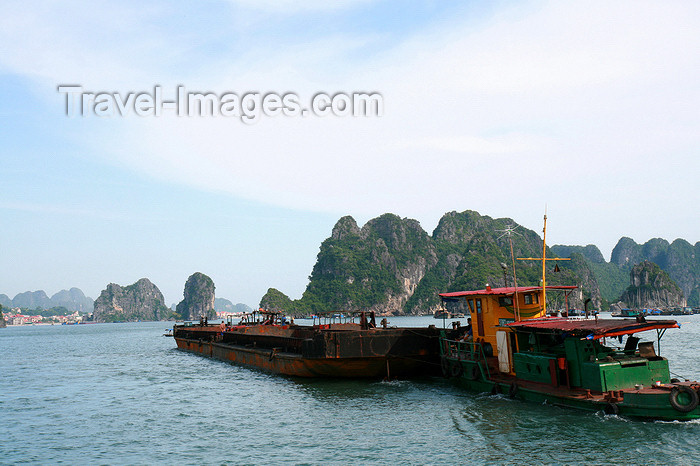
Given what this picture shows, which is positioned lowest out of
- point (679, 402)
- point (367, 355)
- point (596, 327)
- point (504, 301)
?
point (679, 402)

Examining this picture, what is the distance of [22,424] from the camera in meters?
21.3

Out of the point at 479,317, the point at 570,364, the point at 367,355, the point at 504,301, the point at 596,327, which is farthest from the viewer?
the point at 367,355

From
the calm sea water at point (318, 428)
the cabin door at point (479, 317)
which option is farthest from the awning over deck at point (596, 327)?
the cabin door at point (479, 317)

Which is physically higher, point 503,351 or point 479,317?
point 479,317

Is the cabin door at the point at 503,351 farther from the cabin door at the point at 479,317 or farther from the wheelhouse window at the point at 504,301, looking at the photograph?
the cabin door at the point at 479,317

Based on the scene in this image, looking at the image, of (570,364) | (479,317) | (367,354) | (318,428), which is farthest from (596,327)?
(367,354)

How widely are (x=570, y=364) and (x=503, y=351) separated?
4074mm

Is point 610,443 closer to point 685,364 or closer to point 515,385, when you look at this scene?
point 515,385

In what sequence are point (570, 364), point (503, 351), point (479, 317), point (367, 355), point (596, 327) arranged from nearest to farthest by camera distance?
point (596, 327) < point (570, 364) < point (503, 351) < point (479, 317) < point (367, 355)

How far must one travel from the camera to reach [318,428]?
17.8 m

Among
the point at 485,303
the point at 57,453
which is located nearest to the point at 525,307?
the point at 485,303

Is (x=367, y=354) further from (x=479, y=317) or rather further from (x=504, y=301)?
(x=504, y=301)

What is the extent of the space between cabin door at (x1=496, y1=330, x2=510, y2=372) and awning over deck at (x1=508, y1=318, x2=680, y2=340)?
1877mm

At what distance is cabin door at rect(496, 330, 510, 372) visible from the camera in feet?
70.2
